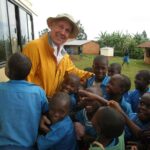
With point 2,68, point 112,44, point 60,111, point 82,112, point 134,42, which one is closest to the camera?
point 60,111

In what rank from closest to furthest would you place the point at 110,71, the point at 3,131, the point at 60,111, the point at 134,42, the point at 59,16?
the point at 3,131, the point at 60,111, the point at 59,16, the point at 110,71, the point at 134,42

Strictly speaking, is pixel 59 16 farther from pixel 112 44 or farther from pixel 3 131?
pixel 112 44

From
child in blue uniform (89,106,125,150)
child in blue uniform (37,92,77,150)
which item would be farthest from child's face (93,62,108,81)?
child in blue uniform (89,106,125,150)

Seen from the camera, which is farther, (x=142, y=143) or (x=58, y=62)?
(x=58, y=62)

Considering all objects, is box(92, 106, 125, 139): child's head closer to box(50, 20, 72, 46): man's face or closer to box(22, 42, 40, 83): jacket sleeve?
box(22, 42, 40, 83): jacket sleeve

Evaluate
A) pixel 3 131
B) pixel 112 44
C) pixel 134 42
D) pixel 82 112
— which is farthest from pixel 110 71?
A: pixel 112 44

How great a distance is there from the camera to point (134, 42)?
1720 inches

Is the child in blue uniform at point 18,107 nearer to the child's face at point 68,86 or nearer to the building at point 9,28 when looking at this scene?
the child's face at point 68,86

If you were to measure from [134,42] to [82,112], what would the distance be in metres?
42.2

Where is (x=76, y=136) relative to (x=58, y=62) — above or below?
below

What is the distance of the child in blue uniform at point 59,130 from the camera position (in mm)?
2262

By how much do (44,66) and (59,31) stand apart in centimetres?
40

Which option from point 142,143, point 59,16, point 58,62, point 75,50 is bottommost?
point 75,50

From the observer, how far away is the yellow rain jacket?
2.95m
